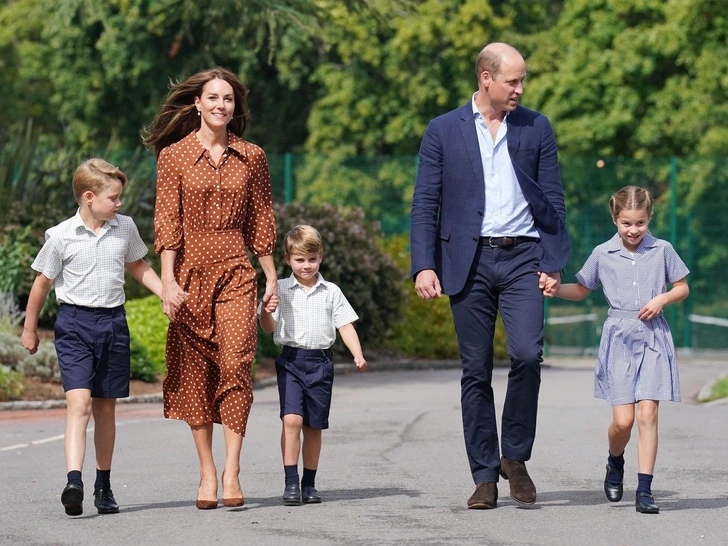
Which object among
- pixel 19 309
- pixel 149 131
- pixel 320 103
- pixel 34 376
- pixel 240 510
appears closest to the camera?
pixel 240 510

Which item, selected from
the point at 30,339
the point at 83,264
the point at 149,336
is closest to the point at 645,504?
the point at 83,264

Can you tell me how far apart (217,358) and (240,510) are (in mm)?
710

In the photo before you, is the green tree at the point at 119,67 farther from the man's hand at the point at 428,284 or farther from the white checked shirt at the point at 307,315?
the man's hand at the point at 428,284

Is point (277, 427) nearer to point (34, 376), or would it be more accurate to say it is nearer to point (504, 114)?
point (34, 376)

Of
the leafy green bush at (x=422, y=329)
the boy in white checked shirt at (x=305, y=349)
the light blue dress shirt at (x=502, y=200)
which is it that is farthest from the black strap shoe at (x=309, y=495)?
the leafy green bush at (x=422, y=329)

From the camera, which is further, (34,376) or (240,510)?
(34,376)

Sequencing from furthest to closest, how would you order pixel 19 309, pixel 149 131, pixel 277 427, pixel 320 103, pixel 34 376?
pixel 320 103 → pixel 19 309 → pixel 34 376 → pixel 277 427 → pixel 149 131

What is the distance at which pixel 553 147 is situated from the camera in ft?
23.4

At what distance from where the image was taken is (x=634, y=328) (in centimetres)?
715

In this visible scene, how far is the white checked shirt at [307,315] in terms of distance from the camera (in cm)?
732

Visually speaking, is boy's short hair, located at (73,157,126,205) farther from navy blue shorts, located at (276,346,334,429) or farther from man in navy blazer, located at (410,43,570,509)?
man in navy blazer, located at (410,43,570,509)

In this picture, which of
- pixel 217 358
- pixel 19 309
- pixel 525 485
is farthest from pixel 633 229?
pixel 19 309

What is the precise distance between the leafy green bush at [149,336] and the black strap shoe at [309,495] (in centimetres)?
713

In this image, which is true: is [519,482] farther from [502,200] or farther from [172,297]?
[172,297]
